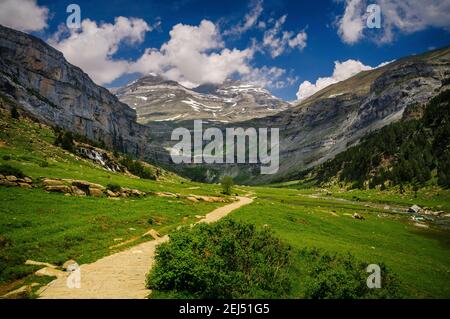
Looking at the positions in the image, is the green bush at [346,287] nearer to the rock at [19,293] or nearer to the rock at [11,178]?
the rock at [19,293]

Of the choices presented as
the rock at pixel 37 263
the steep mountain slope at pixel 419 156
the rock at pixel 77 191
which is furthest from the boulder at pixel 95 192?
the steep mountain slope at pixel 419 156

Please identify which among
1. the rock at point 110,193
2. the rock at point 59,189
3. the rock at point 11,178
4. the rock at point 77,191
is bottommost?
the rock at point 110,193

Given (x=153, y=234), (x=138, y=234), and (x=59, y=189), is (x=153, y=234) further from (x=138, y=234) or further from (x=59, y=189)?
(x=59, y=189)

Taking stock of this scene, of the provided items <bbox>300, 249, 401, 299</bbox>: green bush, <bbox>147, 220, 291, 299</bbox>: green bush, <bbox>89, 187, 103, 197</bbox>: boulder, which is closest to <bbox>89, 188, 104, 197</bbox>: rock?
<bbox>89, 187, 103, 197</bbox>: boulder

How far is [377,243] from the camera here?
45.6m

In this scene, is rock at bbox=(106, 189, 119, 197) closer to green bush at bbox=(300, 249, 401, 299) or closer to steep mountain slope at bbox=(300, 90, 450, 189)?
green bush at bbox=(300, 249, 401, 299)

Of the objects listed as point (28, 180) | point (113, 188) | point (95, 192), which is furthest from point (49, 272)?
point (113, 188)

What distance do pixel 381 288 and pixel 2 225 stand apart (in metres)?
28.8

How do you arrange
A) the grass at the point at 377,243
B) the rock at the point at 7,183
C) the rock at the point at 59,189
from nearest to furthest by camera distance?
the grass at the point at 377,243 → the rock at the point at 7,183 → the rock at the point at 59,189

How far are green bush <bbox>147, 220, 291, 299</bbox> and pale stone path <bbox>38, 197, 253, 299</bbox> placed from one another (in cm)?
139

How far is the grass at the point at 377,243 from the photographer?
26.7m

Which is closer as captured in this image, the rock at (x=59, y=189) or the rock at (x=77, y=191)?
the rock at (x=59, y=189)

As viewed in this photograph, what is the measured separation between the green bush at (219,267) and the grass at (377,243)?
1837 mm
